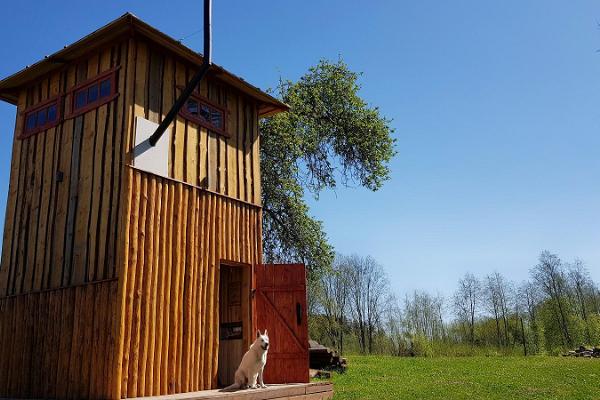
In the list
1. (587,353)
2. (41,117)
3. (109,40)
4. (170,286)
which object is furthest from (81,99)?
(587,353)

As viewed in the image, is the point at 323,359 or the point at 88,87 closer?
the point at 88,87

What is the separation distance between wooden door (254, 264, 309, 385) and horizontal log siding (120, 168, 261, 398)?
1134 mm

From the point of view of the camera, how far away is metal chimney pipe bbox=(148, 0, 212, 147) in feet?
30.8

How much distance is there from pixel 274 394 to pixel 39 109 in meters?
8.23

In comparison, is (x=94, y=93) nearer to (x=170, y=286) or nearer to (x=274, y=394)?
(x=170, y=286)

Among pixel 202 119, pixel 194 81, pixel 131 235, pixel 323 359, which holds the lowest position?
pixel 323 359

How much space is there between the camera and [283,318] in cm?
1105

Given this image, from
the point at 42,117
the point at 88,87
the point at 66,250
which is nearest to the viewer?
the point at 66,250

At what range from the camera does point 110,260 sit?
8789 mm

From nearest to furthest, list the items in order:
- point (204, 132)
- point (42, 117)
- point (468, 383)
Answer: point (204, 132) → point (42, 117) → point (468, 383)

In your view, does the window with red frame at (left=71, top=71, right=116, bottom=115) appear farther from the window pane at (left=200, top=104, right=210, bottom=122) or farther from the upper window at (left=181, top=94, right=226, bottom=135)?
the window pane at (left=200, top=104, right=210, bottom=122)

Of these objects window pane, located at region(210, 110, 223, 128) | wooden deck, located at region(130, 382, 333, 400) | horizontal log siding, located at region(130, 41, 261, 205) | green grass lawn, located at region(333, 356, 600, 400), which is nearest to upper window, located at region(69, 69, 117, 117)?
horizontal log siding, located at region(130, 41, 261, 205)

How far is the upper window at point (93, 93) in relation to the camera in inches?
385

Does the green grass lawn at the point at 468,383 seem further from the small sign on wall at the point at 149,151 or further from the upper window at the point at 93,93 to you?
the upper window at the point at 93,93
